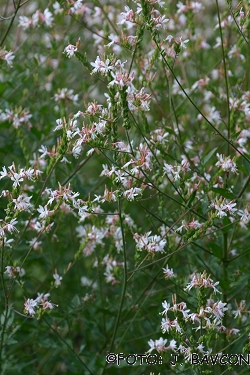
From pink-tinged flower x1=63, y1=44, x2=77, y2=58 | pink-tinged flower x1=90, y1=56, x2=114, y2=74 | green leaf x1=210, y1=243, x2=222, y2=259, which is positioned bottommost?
green leaf x1=210, y1=243, x2=222, y2=259

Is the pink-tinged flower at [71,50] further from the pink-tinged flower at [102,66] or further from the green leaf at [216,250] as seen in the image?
the green leaf at [216,250]

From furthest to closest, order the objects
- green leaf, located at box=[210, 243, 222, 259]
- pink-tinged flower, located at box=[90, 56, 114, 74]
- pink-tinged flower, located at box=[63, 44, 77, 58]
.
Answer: green leaf, located at box=[210, 243, 222, 259] → pink-tinged flower, located at box=[63, 44, 77, 58] → pink-tinged flower, located at box=[90, 56, 114, 74]

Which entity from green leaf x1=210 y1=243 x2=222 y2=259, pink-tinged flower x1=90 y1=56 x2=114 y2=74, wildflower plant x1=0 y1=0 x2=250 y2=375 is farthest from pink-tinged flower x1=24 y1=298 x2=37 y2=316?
pink-tinged flower x1=90 y1=56 x2=114 y2=74

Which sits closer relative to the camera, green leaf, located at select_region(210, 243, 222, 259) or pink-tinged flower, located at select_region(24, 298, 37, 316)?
pink-tinged flower, located at select_region(24, 298, 37, 316)

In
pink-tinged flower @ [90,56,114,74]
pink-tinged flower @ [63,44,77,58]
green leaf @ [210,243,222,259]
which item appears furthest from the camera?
green leaf @ [210,243,222,259]

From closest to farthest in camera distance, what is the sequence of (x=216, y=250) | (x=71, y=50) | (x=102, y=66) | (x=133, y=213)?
(x=102, y=66)
(x=71, y=50)
(x=216, y=250)
(x=133, y=213)

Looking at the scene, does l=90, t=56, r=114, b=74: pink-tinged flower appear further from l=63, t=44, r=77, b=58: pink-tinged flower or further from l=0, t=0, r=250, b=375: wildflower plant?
l=63, t=44, r=77, b=58: pink-tinged flower

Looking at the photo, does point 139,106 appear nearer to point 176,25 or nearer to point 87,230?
point 87,230

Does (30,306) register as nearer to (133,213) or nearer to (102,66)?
(102,66)

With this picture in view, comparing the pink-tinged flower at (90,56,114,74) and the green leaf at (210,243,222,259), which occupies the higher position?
the pink-tinged flower at (90,56,114,74)

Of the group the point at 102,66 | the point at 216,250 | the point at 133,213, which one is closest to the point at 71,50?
the point at 102,66

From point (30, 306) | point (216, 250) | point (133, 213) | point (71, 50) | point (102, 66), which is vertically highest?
point (133, 213)

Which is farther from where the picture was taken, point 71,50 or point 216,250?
point 216,250

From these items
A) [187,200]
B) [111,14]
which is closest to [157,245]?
[187,200]
